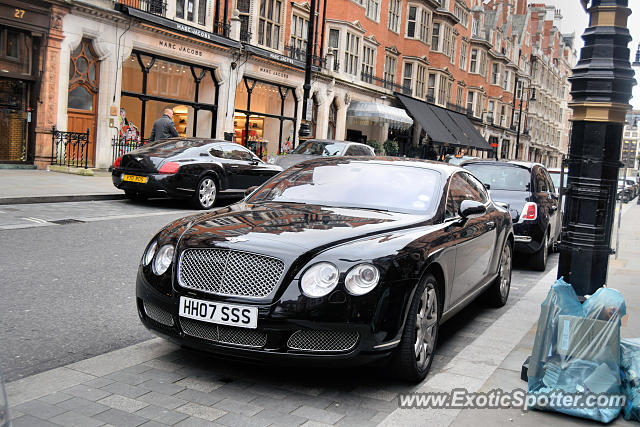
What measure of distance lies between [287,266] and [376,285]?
54cm

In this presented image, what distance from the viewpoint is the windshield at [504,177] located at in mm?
9789

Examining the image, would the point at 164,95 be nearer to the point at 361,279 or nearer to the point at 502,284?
the point at 502,284

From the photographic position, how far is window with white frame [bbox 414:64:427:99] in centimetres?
4278

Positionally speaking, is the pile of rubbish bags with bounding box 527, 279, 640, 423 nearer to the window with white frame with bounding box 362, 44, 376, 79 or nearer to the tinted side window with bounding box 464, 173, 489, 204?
the tinted side window with bounding box 464, 173, 489, 204

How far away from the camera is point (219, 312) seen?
3.84 m

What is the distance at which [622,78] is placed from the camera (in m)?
4.18

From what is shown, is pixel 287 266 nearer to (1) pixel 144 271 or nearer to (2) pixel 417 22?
(1) pixel 144 271

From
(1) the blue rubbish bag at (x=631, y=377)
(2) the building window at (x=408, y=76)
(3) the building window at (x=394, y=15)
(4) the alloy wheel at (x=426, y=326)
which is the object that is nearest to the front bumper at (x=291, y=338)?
(4) the alloy wheel at (x=426, y=326)

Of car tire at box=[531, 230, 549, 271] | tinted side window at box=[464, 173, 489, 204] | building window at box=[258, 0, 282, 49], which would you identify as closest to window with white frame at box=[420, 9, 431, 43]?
building window at box=[258, 0, 282, 49]

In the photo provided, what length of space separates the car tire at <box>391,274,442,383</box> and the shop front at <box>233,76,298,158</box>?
22701 millimetres

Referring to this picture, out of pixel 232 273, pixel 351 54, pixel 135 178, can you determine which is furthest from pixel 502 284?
pixel 351 54

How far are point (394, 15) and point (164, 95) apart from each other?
2182cm

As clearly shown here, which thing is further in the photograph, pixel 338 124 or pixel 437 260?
pixel 338 124

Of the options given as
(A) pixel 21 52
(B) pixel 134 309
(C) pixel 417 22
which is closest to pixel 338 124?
(C) pixel 417 22
